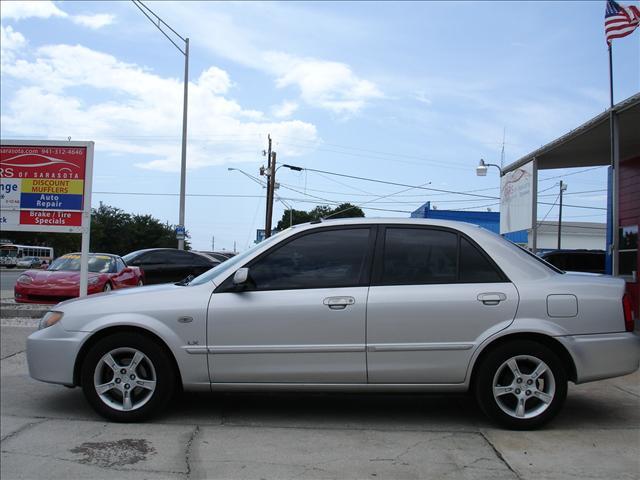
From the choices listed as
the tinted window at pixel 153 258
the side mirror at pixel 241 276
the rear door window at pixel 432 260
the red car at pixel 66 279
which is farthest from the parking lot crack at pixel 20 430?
the tinted window at pixel 153 258

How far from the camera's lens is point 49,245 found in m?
70.9

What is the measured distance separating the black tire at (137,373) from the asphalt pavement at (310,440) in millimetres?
119

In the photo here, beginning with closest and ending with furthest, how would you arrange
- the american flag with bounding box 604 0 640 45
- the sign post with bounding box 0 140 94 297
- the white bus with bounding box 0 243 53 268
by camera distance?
the sign post with bounding box 0 140 94 297
the american flag with bounding box 604 0 640 45
the white bus with bounding box 0 243 53 268

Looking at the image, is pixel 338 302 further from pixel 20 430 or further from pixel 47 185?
pixel 47 185

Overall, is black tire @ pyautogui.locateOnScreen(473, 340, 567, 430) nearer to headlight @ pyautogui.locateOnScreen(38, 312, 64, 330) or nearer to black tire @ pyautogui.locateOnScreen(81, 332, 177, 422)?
black tire @ pyautogui.locateOnScreen(81, 332, 177, 422)

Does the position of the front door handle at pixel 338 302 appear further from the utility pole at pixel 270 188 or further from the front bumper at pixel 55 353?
the utility pole at pixel 270 188

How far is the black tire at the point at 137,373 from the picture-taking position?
4613 mm

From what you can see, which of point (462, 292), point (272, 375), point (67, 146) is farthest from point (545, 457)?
point (67, 146)

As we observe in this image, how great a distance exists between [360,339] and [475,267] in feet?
3.62

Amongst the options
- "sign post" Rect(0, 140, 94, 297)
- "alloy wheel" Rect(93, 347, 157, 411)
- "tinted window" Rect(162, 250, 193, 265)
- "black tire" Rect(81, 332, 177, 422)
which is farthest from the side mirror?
"tinted window" Rect(162, 250, 193, 265)

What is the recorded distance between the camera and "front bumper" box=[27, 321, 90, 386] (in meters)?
4.68

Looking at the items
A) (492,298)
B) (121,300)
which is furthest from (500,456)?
(121,300)

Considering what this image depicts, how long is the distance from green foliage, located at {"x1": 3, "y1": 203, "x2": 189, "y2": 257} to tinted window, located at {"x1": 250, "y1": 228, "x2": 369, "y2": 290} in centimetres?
6374

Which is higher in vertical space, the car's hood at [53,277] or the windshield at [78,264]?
the windshield at [78,264]
